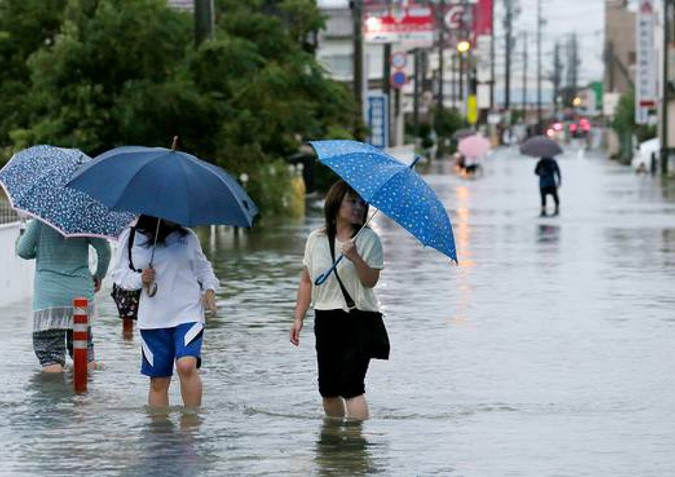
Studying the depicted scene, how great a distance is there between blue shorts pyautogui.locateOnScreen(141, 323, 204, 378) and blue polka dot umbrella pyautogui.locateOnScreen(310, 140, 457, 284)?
3.06 feet

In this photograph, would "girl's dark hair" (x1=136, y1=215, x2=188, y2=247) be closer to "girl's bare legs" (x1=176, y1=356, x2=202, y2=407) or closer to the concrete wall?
"girl's bare legs" (x1=176, y1=356, x2=202, y2=407)

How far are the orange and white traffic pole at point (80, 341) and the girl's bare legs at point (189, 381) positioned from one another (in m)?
1.22

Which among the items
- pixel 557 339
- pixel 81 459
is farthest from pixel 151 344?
pixel 557 339

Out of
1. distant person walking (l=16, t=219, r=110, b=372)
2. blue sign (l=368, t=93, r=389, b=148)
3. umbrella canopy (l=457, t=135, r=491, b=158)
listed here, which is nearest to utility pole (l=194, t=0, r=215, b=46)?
distant person walking (l=16, t=219, r=110, b=372)

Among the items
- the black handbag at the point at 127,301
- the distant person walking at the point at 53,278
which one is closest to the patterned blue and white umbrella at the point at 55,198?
the distant person walking at the point at 53,278

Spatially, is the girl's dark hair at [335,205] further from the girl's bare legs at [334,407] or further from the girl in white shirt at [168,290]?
the girl's bare legs at [334,407]

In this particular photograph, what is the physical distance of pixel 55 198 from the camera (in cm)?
1378

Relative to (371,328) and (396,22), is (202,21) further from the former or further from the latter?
(396,22)

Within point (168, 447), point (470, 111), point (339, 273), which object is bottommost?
point (470, 111)

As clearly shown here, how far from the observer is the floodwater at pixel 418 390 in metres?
10.9

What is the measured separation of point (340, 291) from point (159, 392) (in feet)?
4.93

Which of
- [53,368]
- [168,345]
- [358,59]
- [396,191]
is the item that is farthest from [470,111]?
[396,191]

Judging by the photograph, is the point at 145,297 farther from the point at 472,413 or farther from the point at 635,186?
the point at 635,186

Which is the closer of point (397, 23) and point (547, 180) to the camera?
point (547, 180)
